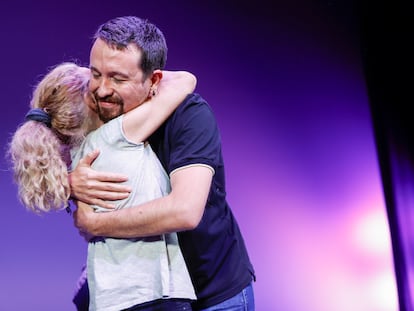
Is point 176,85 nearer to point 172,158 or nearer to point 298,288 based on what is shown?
point 172,158

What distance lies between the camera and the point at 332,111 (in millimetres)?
2975

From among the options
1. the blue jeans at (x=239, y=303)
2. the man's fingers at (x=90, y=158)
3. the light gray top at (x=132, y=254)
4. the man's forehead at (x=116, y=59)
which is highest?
the man's forehead at (x=116, y=59)

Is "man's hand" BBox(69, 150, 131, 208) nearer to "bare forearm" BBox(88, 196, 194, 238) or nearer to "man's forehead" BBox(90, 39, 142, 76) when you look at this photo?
"bare forearm" BBox(88, 196, 194, 238)

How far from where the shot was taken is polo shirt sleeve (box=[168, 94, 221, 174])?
3.88 ft

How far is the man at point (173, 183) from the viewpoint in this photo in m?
1.14

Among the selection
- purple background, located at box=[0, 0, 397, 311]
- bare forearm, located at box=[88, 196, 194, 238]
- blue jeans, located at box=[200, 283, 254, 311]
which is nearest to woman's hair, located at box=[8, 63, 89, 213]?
bare forearm, located at box=[88, 196, 194, 238]

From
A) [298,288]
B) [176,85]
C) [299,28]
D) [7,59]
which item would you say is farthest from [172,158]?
[299,28]

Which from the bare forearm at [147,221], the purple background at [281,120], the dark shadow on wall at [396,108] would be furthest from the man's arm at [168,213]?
the dark shadow on wall at [396,108]

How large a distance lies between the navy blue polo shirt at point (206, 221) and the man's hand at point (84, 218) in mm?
188

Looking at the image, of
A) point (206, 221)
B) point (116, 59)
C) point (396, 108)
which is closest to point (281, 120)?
point (396, 108)

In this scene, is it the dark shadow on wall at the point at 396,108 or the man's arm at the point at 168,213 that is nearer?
the man's arm at the point at 168,213

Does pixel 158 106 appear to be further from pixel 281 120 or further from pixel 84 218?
pixel 281 120

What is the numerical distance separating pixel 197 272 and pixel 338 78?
→ 1.96 meters

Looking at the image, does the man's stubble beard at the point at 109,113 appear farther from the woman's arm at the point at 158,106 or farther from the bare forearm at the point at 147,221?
the bare forearm at the point at 147,221
